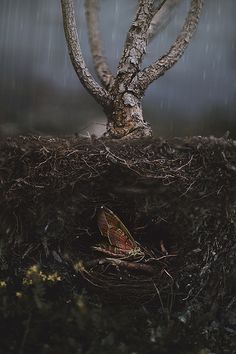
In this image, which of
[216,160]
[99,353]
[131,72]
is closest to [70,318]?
[99,353]

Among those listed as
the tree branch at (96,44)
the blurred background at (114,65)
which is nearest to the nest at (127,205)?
the tree branch at (96,44)

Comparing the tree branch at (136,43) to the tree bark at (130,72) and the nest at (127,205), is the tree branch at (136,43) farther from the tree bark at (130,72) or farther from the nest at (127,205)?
the nest at (127,205)

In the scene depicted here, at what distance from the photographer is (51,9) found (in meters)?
2.83

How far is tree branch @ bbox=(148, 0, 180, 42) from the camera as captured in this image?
183 cm

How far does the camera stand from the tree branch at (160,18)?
1826mm

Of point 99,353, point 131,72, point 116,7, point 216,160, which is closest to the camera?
point 99,353

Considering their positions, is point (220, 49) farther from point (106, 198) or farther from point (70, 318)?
point (70, 318)

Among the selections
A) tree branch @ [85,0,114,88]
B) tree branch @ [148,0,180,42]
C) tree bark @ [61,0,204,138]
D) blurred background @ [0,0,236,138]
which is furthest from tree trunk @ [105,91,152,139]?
blurred background @ [0,0,236,138]

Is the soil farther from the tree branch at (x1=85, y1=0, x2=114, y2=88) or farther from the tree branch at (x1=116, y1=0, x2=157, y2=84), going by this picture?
the tree branch at (x1=85, y1=0, x2=114, y2=88)

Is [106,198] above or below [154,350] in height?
above

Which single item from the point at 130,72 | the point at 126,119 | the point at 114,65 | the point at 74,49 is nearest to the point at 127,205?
the point at 126,119

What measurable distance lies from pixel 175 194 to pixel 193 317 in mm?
283

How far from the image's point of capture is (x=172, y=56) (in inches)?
63.8

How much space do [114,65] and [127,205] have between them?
1.40m
